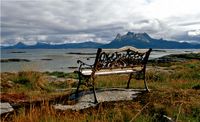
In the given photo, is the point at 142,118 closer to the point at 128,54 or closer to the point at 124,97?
the point at 124,97

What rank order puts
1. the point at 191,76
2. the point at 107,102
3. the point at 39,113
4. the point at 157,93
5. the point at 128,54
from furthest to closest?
the point at 191,76
the point at 128,54
the point at 157,93
the point at 107,102
the point at 39,113

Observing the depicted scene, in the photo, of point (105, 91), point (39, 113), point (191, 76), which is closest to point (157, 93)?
point (105, 91)

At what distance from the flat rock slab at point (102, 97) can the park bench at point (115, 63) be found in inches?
12.6

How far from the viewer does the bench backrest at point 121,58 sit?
10.0m

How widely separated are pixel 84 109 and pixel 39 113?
7.77ft

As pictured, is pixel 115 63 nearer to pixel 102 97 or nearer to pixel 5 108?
pixel 102 97

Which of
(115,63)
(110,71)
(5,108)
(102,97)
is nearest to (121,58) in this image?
(115,63)

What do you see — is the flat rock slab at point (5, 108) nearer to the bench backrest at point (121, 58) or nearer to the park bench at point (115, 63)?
the park bench at point (115, 63)

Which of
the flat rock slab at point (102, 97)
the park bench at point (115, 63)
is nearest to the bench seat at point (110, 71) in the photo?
the park bench at point (115, 63)

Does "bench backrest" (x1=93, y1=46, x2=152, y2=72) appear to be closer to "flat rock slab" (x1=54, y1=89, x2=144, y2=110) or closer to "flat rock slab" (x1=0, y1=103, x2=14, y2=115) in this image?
"flat rock slab" (x1=54, y1=89, x2=144, y2=110)

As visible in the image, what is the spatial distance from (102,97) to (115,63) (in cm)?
129

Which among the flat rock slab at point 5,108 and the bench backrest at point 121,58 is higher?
the bench backrest at point 121,58

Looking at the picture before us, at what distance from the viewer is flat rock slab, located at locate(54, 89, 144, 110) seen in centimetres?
882

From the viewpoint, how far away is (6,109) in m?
9.41
